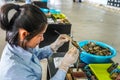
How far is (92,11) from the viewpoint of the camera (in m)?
6.54

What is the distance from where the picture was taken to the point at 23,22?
3.08 ft

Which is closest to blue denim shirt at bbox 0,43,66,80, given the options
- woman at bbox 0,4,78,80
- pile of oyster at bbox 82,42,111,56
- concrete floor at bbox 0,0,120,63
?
woman at bbox 0,4,78,80

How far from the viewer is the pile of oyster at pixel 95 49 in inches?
55.8

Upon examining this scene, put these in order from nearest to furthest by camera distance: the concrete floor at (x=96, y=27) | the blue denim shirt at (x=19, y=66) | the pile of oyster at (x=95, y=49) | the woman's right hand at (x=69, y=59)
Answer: the blue denim shirt at (x=19, y=66) < the woman's right hand at (x=69, y=59) < the pile of oyster at (x=95, y=49) < the concrete floor at (x=96, y=27)

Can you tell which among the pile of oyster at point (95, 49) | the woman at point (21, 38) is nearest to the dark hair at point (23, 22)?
the woman at point (21, 38)

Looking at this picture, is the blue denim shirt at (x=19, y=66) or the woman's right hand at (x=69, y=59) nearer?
the blue denim shirt at (x=19, y=66)

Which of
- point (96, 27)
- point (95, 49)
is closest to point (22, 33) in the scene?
point (95, 49)

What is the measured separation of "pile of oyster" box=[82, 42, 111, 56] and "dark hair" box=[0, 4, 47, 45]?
1.81 ft

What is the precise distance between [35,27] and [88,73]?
0.53 metres

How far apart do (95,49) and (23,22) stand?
70cm

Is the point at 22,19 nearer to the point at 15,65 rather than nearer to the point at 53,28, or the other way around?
the point at 15,65

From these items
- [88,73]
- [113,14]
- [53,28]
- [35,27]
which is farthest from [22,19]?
[113,14]

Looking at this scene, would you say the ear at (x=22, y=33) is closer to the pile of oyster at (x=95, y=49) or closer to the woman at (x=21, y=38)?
the woman at (x=21, y=38)

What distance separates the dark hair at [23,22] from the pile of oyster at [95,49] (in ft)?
1.81
